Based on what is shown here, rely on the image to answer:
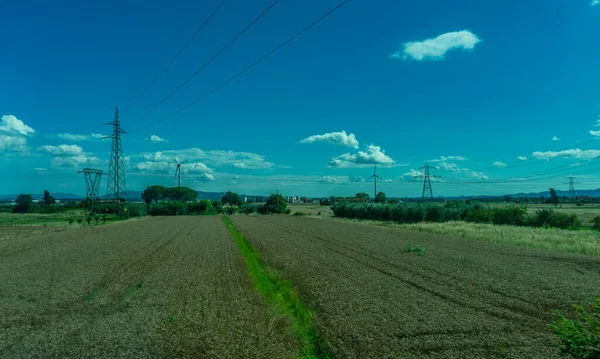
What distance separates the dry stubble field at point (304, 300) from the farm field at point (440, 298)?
0.15 ft

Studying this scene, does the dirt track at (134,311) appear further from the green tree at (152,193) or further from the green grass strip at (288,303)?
the green tree at (152,193)

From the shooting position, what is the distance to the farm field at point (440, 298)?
29.7 feet

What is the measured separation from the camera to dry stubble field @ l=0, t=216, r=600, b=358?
9141mm

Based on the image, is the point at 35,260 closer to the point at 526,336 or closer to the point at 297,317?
the point at 297,317

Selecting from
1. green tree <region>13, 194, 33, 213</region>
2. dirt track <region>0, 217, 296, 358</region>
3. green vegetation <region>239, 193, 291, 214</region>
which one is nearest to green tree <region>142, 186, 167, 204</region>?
green tree <region>13, 194, 33, 213</region>

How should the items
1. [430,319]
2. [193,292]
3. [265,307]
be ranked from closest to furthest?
[430,319] → [265,307] → [193,292]

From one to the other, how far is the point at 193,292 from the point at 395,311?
6.92 metres

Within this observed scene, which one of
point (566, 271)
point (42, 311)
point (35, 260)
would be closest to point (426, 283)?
point (566, 271)

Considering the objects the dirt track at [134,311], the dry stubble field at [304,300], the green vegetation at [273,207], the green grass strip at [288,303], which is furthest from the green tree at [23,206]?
the green grass strip at [288,303]

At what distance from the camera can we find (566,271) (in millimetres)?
17812

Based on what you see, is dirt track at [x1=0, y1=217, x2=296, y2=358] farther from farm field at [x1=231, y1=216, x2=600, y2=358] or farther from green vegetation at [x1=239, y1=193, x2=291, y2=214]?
green vegetation at [x1=239, y1=193, x2=291, y2=214]

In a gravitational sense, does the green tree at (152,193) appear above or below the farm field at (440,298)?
above

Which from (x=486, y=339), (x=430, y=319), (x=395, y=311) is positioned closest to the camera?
(x=486, y=339)

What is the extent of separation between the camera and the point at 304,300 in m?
13.7
